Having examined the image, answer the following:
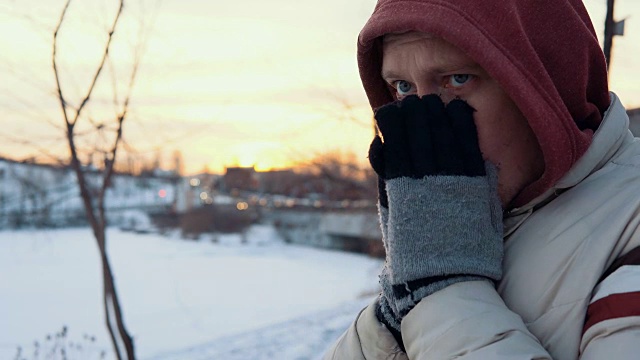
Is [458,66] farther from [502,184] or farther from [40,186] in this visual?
[40,186]

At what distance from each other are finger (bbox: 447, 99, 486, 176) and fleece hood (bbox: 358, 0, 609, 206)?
8 centimetres

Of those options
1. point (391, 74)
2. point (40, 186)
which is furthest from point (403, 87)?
point (40, 186)

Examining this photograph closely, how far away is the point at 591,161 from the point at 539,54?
0.21 metres

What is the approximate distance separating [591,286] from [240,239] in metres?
25.9

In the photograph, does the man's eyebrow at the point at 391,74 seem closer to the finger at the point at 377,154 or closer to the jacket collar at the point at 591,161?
the finger at the point at 377,154

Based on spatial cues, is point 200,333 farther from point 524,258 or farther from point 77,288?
point 524,258

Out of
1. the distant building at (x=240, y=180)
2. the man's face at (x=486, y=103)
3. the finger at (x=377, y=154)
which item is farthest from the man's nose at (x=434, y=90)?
the distant building at (x=240, y=180)

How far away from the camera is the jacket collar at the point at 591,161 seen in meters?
1.05

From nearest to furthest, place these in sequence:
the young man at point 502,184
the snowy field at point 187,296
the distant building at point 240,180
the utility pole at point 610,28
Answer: the young man at point 502,184, the utility pole at point 610,28, the snowy field at point 187,296, the distant building at point 240,180

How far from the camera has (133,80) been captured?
13.6ft

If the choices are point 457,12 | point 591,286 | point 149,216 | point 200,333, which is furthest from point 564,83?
point 149,216

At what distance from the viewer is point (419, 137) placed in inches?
39.8

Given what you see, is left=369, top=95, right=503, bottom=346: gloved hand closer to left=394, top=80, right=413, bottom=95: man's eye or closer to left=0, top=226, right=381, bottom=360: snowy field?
left=394, top=80, right=413, bottom=95: man's eye

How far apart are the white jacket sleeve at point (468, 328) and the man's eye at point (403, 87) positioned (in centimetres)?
41
